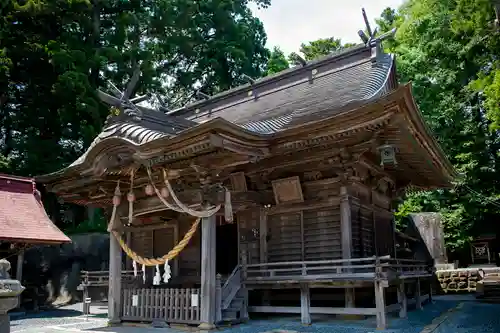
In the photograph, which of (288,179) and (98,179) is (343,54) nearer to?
(288,179)

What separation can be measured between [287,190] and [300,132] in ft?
6.53

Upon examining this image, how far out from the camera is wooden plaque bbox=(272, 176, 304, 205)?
33.4 feet

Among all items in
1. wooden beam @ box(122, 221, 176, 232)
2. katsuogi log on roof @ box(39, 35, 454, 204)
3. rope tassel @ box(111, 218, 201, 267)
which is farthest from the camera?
wooden beam @ box(122, 221, 176, 232)

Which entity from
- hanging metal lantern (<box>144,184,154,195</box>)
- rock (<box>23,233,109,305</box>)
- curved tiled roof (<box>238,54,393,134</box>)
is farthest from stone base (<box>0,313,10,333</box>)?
rock (<box>23,233,109,305</box>)

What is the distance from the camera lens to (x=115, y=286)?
1035 centimetres

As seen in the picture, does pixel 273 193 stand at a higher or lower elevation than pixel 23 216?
higher

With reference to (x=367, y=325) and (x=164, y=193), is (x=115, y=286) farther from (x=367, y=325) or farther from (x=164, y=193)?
(x=367, y=325)

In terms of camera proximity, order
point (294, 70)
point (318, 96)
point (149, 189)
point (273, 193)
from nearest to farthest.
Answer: point (149, 189) < point (273, 193) < point (318, 96) < point (294, 70)

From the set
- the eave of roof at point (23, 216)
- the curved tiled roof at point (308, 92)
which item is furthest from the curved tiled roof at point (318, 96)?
the eave of roof at point (23, 216)

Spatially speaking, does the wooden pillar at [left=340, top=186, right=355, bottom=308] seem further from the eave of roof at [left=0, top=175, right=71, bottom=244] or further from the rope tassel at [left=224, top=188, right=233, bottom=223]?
the eave of roof at [left=0, top=175, right=71, bottom=244]

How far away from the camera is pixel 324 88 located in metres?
12.3

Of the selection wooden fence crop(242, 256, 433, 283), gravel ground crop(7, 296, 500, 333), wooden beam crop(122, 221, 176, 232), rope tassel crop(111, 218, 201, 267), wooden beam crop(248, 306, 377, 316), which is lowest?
gravel ground crop(7, 296, 500, 333)

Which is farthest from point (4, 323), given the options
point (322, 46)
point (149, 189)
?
point (322, 46)

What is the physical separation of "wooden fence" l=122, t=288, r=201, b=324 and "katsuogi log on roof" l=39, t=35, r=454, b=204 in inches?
102
